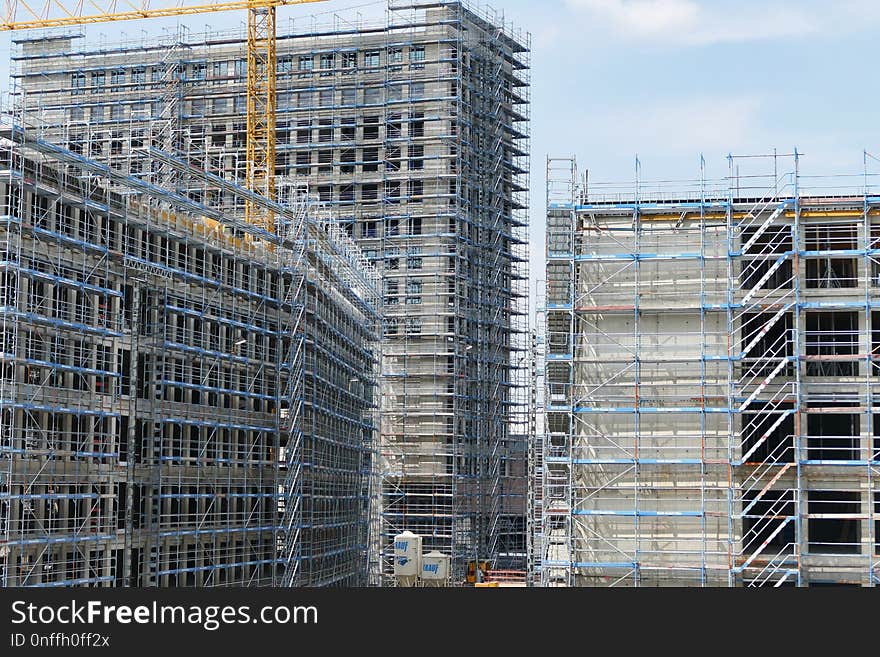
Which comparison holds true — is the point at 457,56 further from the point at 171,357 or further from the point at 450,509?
the point at 171,357

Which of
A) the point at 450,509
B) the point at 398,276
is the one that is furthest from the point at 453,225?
the point at 450,509

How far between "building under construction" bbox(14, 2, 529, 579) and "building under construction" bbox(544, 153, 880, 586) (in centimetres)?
3716

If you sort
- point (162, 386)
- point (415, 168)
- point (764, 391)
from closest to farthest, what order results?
point (764, 391) → point (162, 386) → point (415, 168)

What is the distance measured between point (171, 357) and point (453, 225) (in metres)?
36.5

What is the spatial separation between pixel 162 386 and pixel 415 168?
38811mm

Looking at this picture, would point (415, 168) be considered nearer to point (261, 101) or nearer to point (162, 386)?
point (261, 101)

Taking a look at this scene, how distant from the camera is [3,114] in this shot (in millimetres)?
41375

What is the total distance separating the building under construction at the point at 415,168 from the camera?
8256cm

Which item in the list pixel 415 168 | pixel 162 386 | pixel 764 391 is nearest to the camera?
pixel 764 391

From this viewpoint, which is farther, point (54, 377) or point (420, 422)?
Result: point (420, 422)

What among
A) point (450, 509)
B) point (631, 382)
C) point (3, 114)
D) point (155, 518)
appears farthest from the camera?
point (450, 509)

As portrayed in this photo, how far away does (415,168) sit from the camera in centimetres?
8512

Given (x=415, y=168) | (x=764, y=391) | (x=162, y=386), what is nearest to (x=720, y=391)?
(x=764, y=391)

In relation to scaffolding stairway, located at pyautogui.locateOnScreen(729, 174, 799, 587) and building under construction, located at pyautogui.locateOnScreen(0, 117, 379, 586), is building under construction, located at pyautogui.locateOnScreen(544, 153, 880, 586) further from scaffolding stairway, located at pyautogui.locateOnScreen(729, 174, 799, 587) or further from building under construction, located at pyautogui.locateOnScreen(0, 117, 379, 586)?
building under construction, located at pyautogui.locateOnScreen(0, 117, 379, 586)
